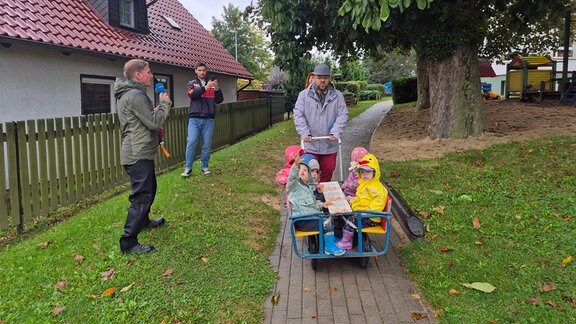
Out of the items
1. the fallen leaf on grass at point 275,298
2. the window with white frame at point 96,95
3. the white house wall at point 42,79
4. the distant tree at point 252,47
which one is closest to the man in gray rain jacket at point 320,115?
the fallen leaf on grass at point 275,298

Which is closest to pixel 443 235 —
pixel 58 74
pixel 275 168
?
pixel 275 168

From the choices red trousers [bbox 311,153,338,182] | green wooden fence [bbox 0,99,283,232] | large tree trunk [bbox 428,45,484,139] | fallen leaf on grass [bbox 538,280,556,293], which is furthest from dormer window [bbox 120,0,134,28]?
fallen leaf on grass [bbox 538,280,556,293]

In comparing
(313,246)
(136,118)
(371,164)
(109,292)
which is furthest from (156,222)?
(371,164)

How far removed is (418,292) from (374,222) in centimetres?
76

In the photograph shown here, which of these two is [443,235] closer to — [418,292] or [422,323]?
[418,292]

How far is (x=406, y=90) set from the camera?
28.2 m

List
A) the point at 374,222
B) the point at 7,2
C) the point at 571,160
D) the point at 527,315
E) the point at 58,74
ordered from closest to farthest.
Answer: the point at 527,315 → the point at 374,222 → the point at 571,160 → the point at 7,2 → the point at 58,74

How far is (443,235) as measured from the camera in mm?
5082

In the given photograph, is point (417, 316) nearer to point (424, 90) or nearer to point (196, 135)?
point (196, 135)

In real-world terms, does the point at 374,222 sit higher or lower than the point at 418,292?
higher

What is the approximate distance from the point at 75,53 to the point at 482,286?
31.5ft

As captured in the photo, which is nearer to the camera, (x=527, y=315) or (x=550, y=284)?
(x=527, y=315)

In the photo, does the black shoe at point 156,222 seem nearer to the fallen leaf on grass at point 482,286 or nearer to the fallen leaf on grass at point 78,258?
the fallen leaf on grass at point 78,258

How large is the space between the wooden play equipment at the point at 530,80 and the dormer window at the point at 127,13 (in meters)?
13.4
